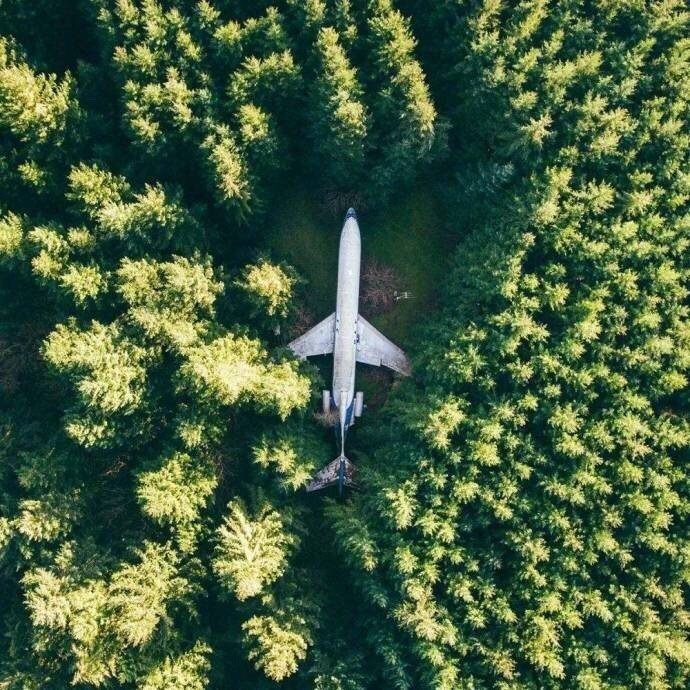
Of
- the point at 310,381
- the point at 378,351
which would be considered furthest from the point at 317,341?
the point at 310,381

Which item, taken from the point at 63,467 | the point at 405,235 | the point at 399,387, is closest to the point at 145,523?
the point at 63,467

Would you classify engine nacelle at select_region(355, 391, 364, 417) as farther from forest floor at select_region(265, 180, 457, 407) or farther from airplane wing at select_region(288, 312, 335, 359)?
airplane wing at select_region(288, 312, 335, 359)

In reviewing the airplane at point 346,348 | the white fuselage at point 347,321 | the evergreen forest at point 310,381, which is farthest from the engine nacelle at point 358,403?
the evergreen forest at point 310,381

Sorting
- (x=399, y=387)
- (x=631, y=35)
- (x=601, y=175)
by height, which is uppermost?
(x=631, y=35)

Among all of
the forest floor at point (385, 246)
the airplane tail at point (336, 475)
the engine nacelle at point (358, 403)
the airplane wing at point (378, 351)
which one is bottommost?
the airplane tail at point (336, 475)

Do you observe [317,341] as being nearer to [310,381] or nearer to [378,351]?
[378,351]

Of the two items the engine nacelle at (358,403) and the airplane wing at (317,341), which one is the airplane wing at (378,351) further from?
the engine nacelle at (358,403)

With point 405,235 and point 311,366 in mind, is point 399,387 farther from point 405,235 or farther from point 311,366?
point 405,235
